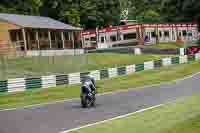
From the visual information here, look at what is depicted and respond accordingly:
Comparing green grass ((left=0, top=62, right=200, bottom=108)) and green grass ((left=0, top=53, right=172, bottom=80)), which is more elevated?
green grass ((left=0, top=53, right=172, bottom=80))

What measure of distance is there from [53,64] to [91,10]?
139 ft

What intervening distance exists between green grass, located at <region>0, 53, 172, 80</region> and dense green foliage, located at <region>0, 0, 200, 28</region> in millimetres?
22090

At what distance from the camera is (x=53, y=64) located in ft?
136

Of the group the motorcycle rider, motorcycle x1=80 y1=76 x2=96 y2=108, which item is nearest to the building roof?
the motorcycle rider

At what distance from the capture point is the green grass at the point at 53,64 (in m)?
36.4

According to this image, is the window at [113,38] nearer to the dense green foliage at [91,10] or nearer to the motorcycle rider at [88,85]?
the dense green foliage at [91,10]

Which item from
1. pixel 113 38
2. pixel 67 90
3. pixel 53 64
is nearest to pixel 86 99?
pixel 67 90

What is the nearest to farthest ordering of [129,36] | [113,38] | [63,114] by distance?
[63,114] < [129,36] < [113,38]

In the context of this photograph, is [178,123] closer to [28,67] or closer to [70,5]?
[28,67]

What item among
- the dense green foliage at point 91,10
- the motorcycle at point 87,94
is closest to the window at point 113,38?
the dense green foliage at point 91,10

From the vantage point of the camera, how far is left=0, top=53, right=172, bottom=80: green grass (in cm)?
3638

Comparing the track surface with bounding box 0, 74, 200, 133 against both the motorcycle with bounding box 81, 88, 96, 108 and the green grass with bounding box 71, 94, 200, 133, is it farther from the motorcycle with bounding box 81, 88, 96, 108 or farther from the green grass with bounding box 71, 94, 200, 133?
the green grass with bounding box 71, 94, 200, 133

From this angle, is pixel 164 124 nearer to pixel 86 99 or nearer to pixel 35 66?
pixel 86 99

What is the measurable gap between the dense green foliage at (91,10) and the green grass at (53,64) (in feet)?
72.5
